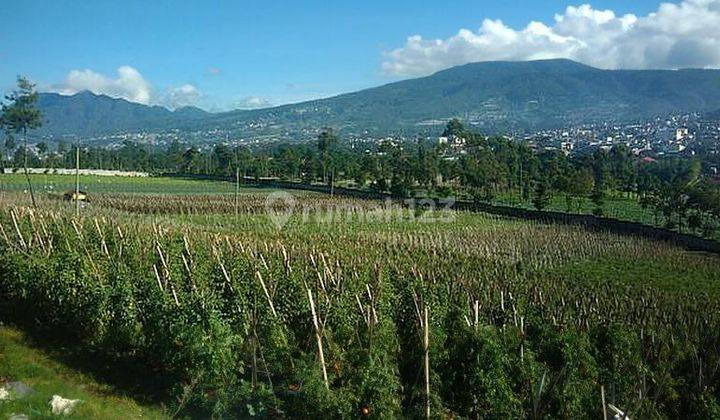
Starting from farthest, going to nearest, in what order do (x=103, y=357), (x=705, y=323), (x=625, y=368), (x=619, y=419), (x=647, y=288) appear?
(x=647, y=288), (x=705, y=323), (x=103, y=357), (x=625, y=368), (x=619, y=419)

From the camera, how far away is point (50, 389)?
7.41 m

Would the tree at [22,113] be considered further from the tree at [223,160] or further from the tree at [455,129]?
the tree at [455,129]

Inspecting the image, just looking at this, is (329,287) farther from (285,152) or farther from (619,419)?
(285,152)

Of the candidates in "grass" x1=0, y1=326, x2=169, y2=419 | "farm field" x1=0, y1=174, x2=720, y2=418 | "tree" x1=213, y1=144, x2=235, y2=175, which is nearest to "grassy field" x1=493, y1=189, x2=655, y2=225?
"farm field" x1=0, y1=174, x2=720, y2=418

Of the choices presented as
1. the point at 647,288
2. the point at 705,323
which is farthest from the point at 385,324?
the point at 647,288

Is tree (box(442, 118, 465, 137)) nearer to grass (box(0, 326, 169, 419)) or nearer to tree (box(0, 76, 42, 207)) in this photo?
tree (box(0, 76, 42, 207))

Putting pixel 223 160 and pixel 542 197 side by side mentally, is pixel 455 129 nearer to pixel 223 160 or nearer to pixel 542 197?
pixel 223 160

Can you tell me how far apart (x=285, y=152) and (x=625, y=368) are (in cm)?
6000

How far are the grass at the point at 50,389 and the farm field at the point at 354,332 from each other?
1.69ft

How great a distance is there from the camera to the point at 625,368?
6836 millimetres

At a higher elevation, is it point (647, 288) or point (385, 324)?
point (385, 324)

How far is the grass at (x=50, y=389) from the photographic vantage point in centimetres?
665

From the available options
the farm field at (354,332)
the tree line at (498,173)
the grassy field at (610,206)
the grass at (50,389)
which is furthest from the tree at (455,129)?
the grass at (50,389)

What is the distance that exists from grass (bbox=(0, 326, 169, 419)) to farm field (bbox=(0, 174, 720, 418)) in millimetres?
516
